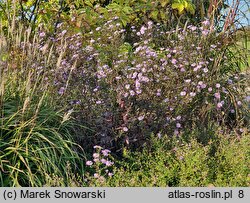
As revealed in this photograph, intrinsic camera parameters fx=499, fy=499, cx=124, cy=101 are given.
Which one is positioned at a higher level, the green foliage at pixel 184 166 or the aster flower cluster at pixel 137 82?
the aster flower cluster at pixel 137 82

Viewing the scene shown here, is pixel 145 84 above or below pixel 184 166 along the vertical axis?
above

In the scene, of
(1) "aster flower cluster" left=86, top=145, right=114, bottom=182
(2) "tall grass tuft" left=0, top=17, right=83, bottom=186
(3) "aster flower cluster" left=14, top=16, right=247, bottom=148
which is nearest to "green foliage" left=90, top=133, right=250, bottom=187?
(1) "aster flower cluster" left=86, top=145, right=114, bottom=182

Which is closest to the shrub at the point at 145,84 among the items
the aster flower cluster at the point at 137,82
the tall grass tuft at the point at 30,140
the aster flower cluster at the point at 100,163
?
the aster flower cluster at the point at 137,82

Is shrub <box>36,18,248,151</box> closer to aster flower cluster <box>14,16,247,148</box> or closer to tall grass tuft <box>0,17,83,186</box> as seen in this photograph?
aster flower cluster <box>14,16,247,148</box>

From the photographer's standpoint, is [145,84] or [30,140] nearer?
[30,140]

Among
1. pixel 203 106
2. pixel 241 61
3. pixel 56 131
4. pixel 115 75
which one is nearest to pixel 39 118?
pixel 56 131

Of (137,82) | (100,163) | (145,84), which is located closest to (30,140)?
(100,163)

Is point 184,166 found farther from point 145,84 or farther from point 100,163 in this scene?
point 145,84

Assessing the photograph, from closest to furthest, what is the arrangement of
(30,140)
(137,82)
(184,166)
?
1. (184,166)
2. (30,140)
3. (137,82)

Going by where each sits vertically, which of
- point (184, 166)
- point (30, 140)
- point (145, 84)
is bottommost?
point (184, 166)

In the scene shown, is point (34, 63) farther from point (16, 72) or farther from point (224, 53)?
point (224, 53)

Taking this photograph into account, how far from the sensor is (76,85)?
4836mm

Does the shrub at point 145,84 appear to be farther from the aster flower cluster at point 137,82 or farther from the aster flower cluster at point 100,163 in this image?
the aster flower cluster at point 100,163
